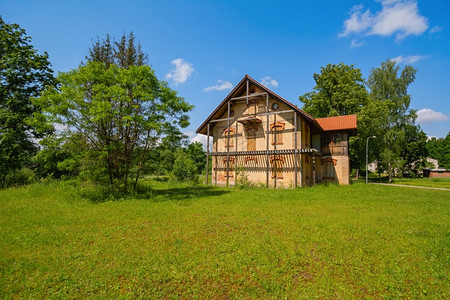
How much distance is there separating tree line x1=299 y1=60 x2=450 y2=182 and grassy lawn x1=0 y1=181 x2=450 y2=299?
22.4 metres

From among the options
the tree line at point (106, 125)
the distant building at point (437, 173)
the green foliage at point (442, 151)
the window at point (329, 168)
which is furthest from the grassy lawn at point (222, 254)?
the green foliage at point (442, 151)

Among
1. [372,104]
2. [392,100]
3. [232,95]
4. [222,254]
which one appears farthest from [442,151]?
[222,254]

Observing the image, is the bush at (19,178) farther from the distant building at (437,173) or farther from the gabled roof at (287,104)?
the distant building at (437,173)

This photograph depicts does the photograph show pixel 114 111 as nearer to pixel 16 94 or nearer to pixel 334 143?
pixel 16 94

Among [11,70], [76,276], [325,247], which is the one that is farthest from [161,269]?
[11,70]

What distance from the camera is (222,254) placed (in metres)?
5.46

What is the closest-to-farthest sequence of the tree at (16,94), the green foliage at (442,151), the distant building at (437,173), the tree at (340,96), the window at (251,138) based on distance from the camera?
the tree at (16,94) → the window at (251,138) → the tree at (340,96) → the distant building at (437,173) → the green foliage at (442,151)

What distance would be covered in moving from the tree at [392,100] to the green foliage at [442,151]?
39.8 metres

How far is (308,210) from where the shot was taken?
417 inches

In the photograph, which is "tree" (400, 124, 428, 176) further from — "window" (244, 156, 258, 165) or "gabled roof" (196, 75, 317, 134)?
"window" (244, 156, 258, 165)

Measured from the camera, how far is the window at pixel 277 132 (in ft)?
68.5

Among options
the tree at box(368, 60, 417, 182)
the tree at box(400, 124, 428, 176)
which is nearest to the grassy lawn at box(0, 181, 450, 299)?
the tree at box(368, 60, 417, 182)

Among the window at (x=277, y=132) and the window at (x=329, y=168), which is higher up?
the window at (x=277, y=132)

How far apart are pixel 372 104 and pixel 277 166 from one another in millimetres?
17143
